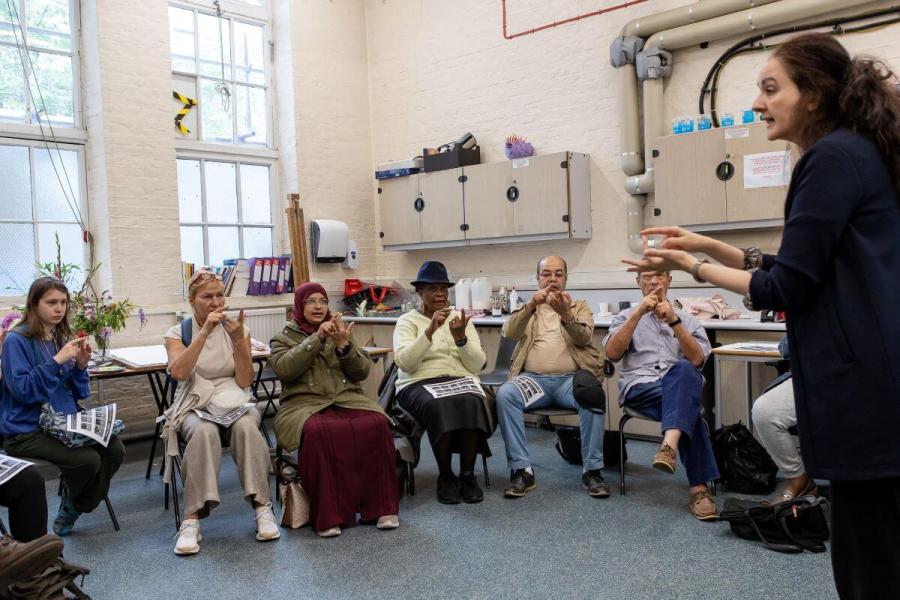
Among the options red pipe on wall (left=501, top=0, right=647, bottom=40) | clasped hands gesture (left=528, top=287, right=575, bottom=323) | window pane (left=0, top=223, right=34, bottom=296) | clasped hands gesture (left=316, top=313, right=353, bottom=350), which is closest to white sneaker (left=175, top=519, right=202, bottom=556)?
clasped hands gesture (left=316, top=313, right=353, bottom=350)

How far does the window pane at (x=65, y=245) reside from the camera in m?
5.66

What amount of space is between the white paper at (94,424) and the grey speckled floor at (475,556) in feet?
1.59

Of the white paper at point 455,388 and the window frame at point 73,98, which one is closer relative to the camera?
the white paper at point 455,388

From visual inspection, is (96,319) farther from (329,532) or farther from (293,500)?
(329,532)

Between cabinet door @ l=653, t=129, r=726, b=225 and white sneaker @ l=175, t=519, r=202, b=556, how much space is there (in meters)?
3.61

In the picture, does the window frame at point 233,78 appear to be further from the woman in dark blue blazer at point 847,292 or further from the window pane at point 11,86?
the woman in dark blue blazer at point 847,292

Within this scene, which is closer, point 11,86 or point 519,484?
point 519,484

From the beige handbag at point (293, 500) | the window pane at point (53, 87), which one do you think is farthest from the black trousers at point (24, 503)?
the window pane at point (53, 87)

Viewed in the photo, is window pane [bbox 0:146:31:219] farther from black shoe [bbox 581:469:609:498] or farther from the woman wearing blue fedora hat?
black shoe [bbox 581:469:609:498]

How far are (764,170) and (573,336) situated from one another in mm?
1829

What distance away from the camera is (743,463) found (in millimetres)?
3793

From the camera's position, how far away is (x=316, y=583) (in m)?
2.80

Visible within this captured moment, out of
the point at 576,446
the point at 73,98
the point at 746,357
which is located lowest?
the point at 576,446

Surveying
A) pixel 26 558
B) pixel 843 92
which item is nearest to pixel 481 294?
pixel 26 558
